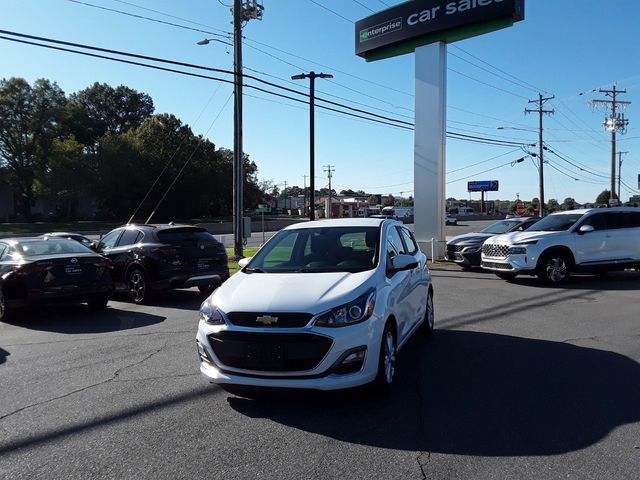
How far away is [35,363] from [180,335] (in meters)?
1.96

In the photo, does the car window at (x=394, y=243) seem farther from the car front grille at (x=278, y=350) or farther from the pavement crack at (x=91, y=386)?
the pavement crack at (x=91, y=386)

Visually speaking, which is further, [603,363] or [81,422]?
[603,363]

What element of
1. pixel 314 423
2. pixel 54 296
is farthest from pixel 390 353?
pixel 54 296

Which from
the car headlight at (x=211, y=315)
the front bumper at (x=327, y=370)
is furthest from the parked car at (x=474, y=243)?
the car headlight at (x=211, y=315)

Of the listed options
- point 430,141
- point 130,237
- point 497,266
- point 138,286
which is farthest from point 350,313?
point 430,141

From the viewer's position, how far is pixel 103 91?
8600 cm

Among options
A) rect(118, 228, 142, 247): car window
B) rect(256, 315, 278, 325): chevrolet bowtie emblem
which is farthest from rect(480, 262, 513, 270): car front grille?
rect(256, 315, 278, 325): chevrolet bowtie emblem

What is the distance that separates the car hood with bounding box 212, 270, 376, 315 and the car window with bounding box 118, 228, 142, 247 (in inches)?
258

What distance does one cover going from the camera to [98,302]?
1006cm

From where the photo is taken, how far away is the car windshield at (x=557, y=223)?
13.5 m

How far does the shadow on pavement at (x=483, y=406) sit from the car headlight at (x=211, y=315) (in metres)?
0.79

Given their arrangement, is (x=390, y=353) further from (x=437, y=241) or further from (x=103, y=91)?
(x=103, y=91)

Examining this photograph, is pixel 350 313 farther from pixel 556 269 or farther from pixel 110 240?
pixel 556 269

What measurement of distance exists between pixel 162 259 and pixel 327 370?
22.9 feet
